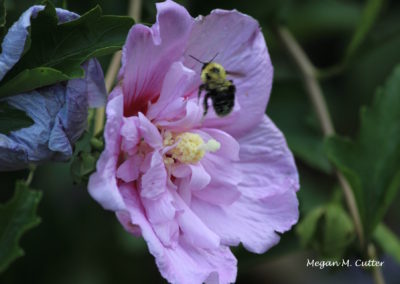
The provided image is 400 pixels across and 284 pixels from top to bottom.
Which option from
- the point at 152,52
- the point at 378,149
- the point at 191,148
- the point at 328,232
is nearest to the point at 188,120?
the point at 191,148

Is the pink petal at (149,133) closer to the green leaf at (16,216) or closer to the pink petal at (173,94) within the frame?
the pink petal at (173,94)

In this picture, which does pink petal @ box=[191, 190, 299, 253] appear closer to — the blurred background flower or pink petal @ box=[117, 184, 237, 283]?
pink petal @ box=[117, 184, 237, 283]

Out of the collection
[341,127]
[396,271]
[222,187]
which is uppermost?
[222,187]

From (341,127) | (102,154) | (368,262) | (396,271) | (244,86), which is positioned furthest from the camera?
(396,271)

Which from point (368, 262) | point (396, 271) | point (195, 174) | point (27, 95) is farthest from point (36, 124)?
point (396, 271)

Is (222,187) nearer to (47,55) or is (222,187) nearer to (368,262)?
(47,55)

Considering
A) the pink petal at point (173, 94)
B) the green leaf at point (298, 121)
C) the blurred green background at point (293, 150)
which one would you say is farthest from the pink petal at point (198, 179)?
the green leaf at point (298, 121)
